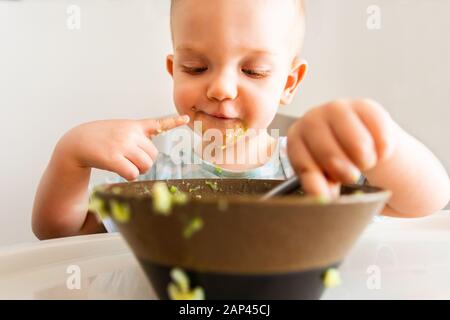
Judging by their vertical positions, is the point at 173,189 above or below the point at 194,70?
below

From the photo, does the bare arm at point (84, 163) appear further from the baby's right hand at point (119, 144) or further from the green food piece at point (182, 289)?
the green food piece at point (182, 289)

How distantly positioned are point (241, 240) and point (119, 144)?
36cm

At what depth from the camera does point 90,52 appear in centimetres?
151

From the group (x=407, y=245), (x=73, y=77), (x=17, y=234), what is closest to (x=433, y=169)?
(x=407, y=245)

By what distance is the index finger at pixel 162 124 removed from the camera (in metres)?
0.65

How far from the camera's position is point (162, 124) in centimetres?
66

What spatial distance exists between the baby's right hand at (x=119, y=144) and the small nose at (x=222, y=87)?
151mm

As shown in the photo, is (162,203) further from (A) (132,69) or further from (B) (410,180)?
(A) (132,69)

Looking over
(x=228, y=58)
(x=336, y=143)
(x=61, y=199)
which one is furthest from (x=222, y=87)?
(x=336, y=143)

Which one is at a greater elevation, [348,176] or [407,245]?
[348,176]

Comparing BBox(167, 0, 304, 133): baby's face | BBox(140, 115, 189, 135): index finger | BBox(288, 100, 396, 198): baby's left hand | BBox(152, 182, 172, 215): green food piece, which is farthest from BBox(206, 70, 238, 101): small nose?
BBox(152, 182, 172, 215): green food piece

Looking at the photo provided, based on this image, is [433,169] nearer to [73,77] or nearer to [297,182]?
→ [297,182]

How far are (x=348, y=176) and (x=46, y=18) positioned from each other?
4.13 feet

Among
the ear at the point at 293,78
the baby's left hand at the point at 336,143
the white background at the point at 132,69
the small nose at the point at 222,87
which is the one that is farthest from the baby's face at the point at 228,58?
the white background at the point at 132,69
